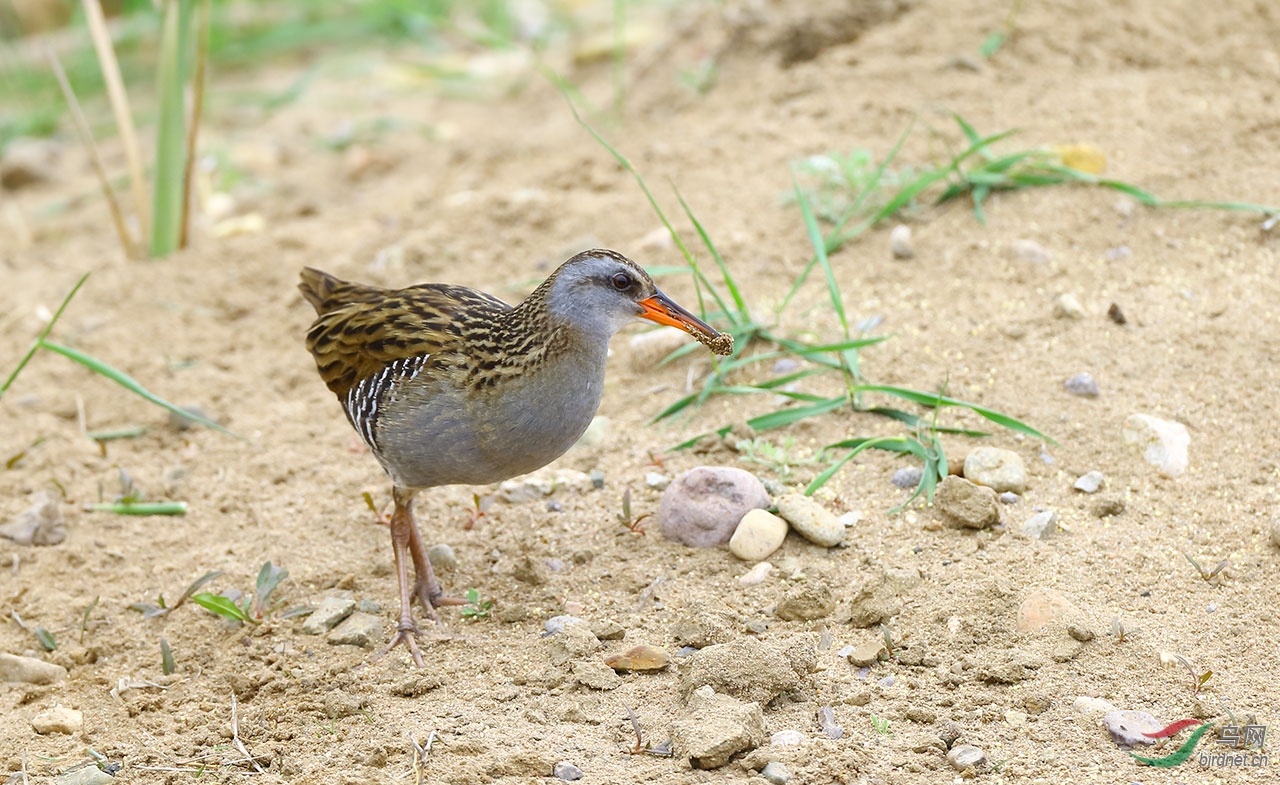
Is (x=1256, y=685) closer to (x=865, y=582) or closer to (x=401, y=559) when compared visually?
(x=865, y=582)

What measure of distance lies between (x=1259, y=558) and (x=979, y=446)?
967 millimetres

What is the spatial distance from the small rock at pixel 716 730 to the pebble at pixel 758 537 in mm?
752

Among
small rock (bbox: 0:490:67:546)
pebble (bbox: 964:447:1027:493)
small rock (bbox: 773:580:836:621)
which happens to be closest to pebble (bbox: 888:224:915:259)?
pebble (bbox: 964:447:1027:493)

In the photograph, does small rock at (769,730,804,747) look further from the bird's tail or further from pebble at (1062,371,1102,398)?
the bird's tail

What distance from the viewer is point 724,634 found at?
12.2 ft

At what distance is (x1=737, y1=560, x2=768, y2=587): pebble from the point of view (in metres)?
3.97

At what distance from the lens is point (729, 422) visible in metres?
4.81

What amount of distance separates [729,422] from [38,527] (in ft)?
8.24

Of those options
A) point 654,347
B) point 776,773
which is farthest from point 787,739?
point 654,347

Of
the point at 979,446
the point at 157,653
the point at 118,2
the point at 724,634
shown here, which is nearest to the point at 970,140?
the point at 979,446

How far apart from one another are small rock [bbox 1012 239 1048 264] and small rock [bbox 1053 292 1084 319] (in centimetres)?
30

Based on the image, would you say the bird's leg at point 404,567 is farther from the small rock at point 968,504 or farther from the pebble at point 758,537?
the small rock at point 968,504

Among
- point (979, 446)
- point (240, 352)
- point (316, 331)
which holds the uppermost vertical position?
point (316, 331)

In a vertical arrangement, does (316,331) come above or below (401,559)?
above
